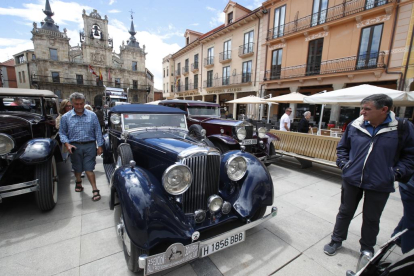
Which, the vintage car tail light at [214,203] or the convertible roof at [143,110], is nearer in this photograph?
the vintage car tail light at [214,203]

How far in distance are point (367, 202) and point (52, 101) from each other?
7260 millimetres

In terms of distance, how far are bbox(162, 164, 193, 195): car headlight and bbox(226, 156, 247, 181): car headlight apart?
66cm

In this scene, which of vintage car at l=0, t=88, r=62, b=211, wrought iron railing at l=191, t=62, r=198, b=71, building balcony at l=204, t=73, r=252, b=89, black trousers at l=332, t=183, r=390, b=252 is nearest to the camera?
black trousers at l=332, t=183, r=390, b=252

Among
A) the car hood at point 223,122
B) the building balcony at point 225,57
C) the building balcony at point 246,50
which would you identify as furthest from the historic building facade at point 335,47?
the car hood at point 223,122

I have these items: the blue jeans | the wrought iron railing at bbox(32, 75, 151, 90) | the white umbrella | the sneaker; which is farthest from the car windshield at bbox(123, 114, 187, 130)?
the wrought iron railing at bbox(32, 75, 151, 90)

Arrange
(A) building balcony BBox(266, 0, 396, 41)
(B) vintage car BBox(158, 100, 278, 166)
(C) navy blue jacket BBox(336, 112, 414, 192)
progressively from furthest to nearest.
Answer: (A) building balcony BBox(266, 0, 396, 41), (B) vintage car BBox(158, 100, 278, 166), (C) navy blue jacket BBox(336, 112, 414, 192)

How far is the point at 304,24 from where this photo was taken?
12.2 meters

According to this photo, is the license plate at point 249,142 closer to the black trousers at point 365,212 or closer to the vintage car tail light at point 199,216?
the black trousers at point 365,212

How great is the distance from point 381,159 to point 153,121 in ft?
11.1

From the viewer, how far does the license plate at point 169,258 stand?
1.56m

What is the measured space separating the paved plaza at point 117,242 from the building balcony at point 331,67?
366 inches

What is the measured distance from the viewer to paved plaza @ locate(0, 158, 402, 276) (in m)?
2.05

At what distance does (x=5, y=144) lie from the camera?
9.15 ft

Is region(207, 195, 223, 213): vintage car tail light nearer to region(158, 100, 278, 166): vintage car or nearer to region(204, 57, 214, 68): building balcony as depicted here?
Result: region(158, 100, 278, 166): vintage car
